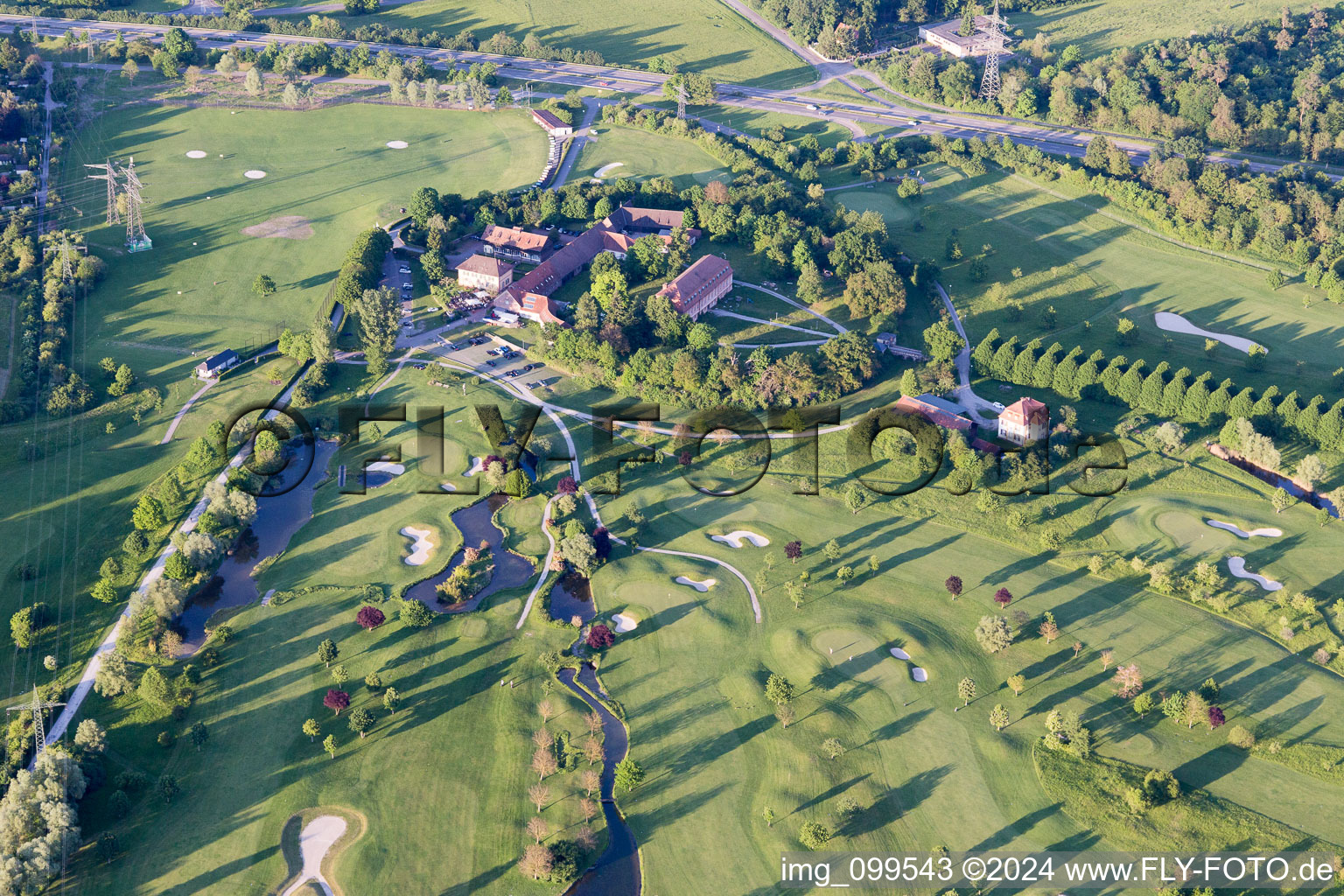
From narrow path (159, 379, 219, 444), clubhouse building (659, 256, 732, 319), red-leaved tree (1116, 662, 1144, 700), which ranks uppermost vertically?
clubhouse building (659, 256, 732, 319)

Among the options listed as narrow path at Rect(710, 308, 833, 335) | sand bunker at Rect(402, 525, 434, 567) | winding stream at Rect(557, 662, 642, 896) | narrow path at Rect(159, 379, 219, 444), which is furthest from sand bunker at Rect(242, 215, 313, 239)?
winding stream at Rect(557, 662, 642, 896)

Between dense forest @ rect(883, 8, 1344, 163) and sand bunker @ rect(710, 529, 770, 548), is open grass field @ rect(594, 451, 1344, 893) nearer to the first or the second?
sand bunker @ rect(710, 529, 770, 548)

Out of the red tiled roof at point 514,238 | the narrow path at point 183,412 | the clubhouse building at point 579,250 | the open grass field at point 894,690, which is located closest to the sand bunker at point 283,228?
the red tiled roof at point 514,238

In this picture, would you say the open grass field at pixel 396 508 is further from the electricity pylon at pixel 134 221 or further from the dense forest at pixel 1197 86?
the dense forest at pixel 1197 86

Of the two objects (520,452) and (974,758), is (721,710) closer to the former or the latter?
(974,758)

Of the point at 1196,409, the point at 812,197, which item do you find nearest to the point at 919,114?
the point at 812,197

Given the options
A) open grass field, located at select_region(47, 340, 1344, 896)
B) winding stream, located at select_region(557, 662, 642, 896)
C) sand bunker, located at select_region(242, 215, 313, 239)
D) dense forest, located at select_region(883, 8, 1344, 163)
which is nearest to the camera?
winding stream, located at select_region(557, 662, 642, 896)
